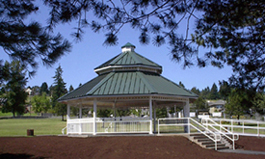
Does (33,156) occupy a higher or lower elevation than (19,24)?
lower

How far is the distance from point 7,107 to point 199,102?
46.7 m

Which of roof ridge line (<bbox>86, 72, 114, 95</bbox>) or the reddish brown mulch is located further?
roof ridge line (<bbox>86, 72, 114, 95</bbox>)

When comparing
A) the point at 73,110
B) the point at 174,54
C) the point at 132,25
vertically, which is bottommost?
the point at 73,110

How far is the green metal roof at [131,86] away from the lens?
19016 millimetres

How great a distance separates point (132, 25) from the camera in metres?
7.88

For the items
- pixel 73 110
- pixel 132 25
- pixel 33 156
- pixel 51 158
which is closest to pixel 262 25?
pixel 132 25

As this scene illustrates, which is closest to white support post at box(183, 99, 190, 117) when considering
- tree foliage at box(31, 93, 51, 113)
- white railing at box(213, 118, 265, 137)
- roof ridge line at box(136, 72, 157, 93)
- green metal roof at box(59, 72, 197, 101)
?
green metal roof at box(59, 72, 197, 101)

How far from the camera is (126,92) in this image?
62.1 ft

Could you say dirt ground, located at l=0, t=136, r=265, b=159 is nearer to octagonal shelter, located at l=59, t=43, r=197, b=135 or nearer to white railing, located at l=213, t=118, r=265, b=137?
white railing, located at l=213, t=118, r=265, b=137

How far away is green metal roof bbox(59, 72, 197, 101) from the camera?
62.4ft

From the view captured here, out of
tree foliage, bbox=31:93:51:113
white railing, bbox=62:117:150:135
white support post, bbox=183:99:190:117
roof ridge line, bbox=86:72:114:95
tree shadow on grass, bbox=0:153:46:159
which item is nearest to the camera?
tree shadow on grass, bbox=0:153:46:159

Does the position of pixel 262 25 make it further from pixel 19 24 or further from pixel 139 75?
pixel 139 75

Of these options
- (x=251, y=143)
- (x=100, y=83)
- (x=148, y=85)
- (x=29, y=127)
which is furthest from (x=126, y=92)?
(x=29, y=127)

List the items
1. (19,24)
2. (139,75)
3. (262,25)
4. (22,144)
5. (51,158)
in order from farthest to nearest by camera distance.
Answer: (139,75)
(22,144)
(51,158)
(262,25)
(19,24)
